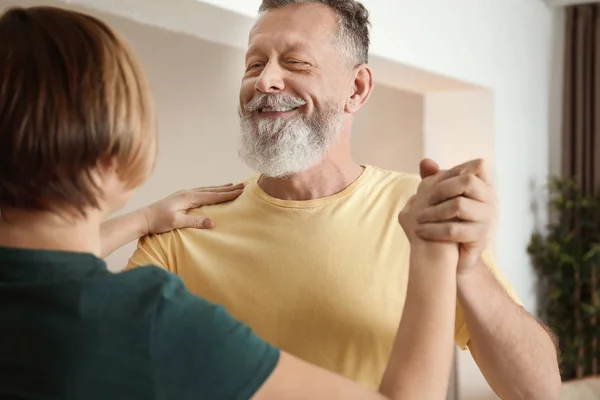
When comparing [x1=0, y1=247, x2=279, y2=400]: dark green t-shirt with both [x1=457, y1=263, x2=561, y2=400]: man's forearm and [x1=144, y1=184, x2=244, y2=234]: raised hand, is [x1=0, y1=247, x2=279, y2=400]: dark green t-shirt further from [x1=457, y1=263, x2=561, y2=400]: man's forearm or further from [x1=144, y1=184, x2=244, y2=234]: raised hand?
[x1=144, y1=184, x2=244, y2=234]: raised hand

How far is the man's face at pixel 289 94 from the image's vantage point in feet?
5.08

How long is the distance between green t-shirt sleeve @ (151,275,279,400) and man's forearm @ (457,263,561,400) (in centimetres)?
49

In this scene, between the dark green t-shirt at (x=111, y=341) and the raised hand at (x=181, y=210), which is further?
the raised hand at (x=181, y=210)

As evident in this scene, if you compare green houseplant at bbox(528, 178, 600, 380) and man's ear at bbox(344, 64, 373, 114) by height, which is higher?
man's ear at bbox(344, 64, 373, 114)

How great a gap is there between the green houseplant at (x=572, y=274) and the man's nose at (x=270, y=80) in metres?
2.92

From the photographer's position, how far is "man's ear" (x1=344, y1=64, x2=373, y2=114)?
5.58ft

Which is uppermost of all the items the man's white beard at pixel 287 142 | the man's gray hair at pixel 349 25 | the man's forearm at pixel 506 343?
the man's gray hair at pixel 349 25

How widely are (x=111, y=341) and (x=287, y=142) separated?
861 millimetres

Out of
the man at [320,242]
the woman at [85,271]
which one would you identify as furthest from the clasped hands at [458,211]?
the woman at [85,271]

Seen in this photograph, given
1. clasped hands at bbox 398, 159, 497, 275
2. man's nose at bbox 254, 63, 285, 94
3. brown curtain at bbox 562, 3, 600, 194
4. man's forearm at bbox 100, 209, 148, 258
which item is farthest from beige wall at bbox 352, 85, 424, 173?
clasped hands at bbox 398, 159, 497, 275

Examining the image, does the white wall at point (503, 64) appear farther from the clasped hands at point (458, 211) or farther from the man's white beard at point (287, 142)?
the clasped hands at point (458, 211)

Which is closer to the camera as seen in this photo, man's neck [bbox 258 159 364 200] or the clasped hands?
the clasped hands

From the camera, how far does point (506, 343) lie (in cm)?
124

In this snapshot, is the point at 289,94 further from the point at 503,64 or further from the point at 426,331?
the point at 503,64
